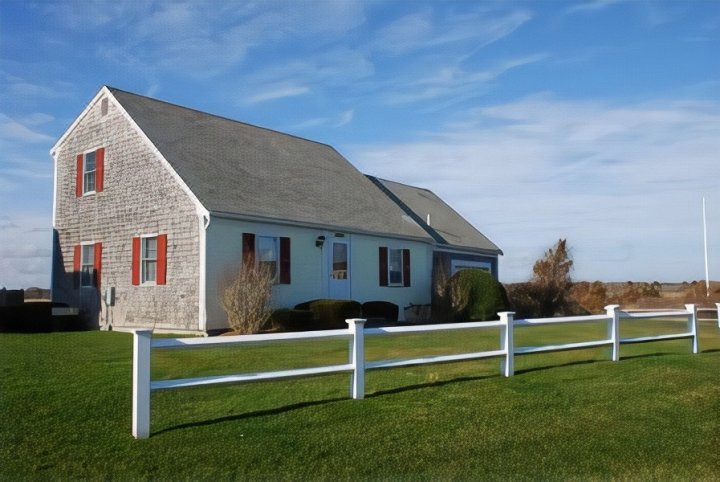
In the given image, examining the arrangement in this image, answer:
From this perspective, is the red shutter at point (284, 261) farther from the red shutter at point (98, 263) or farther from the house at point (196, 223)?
the red shutter at point (98, 263)

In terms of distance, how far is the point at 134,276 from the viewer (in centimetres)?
2033

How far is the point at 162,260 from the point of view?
1956 centimetres

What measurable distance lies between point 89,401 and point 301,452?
300 centimetres

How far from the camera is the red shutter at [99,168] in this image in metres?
21.9

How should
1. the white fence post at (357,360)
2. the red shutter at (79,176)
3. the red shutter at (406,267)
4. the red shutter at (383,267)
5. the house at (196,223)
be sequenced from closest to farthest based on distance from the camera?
the white fence post at (357,360) → the house at (196,223) → the red shutter at (79,176) → the red shutter at (383,267) → the red shutter at (406,267)

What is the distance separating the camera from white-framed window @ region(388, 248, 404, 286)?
24.6 meters

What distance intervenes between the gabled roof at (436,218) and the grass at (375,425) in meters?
16.7

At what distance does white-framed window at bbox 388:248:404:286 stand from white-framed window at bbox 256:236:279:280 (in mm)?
5471

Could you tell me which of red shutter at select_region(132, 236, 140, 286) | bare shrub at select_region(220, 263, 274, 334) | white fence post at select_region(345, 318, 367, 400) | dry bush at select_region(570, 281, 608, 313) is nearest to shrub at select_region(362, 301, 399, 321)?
bare shrub at select_region(220, 263, 274, 334)

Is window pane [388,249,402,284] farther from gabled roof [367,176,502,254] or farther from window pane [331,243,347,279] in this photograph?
gabled roof [367,176,502,254]

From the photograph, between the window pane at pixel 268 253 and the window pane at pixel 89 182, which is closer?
the window pane at pixel 268 253

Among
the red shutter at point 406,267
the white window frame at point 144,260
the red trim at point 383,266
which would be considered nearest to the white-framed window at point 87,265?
the white window frame at point 144,260

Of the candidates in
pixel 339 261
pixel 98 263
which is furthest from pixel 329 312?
pixel 98 263

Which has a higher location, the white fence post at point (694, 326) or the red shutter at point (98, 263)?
the red shutter at point (98, 263)
